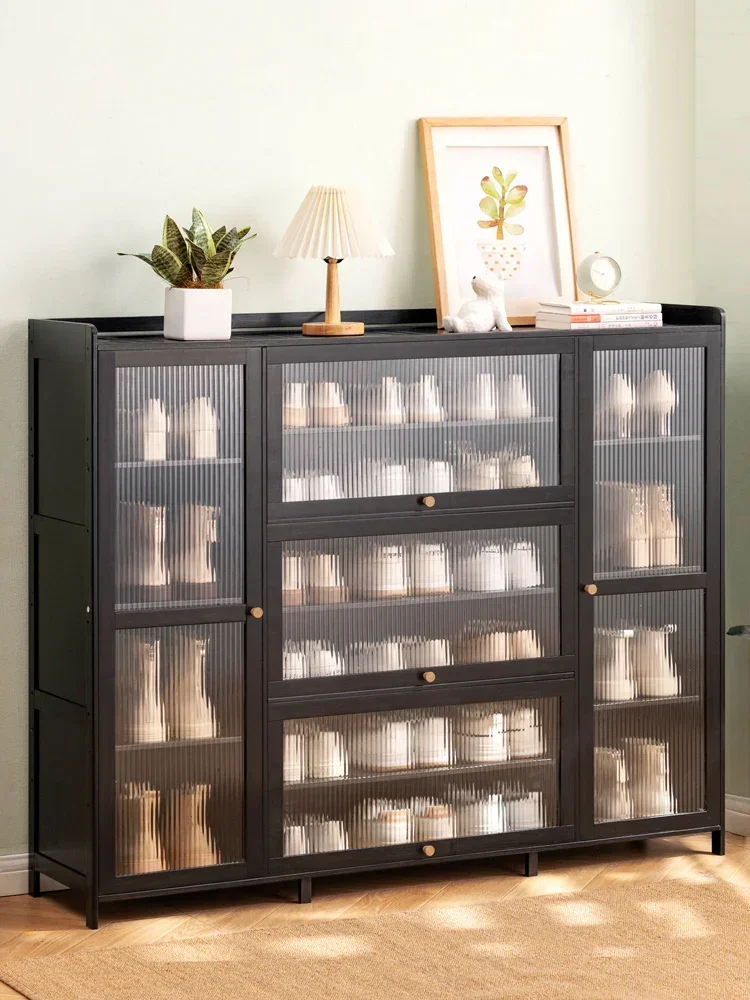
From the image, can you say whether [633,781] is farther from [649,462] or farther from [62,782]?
[62,782]

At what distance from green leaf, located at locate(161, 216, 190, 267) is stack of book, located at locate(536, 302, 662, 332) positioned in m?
0.98

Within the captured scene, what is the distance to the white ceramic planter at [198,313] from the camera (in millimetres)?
3574

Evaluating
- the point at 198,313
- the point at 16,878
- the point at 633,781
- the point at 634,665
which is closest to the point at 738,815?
the point at 633,781

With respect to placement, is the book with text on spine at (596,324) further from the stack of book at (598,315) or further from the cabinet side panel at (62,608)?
the cabinet side panel at (62,608)

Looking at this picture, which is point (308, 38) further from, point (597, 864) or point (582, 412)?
point (597, 864)

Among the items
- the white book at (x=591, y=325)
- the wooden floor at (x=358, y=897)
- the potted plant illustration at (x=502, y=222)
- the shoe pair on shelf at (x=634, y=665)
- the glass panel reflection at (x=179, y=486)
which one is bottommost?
the wooden floor at (x=358, y=897)

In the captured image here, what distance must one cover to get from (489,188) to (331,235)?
2.12 ft

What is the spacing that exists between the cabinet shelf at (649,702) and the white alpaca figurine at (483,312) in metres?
1.02

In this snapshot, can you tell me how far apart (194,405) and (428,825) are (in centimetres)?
124

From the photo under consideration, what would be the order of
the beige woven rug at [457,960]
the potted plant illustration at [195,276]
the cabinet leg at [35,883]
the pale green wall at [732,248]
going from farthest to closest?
the pale green wall at [732,248] < the cabinet leg at [35,883] < the potted plant illustration at [195,276] < the beige woven rug at [457,960]

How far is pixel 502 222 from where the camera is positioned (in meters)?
4.19

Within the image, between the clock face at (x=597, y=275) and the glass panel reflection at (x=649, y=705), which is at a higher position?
the clock face at (x=597, y=275)

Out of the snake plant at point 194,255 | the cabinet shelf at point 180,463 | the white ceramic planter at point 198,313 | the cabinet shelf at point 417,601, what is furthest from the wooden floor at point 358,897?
the snake plant at point 194,255

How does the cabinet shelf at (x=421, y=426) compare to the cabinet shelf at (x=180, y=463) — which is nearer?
the cabinet shelf at (x=180, y=463)
